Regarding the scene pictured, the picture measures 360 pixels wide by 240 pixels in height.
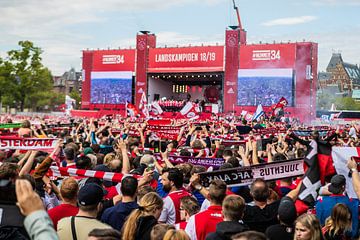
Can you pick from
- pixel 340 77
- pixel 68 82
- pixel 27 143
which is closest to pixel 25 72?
pixel 27 143

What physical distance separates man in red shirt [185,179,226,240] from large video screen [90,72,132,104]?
51.7 meters

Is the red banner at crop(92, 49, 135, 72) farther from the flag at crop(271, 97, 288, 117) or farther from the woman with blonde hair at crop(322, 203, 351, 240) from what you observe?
the woman with blonde hair at crop(322, 203, 351, 240)

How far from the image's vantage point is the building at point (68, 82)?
14238cm

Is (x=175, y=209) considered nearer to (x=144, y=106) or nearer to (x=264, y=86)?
(x=144, y=106)

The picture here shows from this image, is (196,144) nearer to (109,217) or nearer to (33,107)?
(109,217)

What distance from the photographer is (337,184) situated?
5.74 metres

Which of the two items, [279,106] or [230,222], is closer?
[230,222]

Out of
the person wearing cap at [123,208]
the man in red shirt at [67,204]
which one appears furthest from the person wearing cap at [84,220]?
the person wearing cap at [123,208]

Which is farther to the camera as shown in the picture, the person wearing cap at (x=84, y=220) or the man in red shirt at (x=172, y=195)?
the man in red shirt at (x=172, y=195)

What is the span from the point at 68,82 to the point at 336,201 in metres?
141

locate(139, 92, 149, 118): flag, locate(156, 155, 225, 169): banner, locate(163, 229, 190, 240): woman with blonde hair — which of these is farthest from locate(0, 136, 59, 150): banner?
locate(139, 92, 149, 118): flag

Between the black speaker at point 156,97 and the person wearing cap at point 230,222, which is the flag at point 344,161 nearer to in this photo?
the person wearing cap at point 230,222

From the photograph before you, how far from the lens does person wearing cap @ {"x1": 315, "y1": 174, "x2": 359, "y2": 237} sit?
575cm

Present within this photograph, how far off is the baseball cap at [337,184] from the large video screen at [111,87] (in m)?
51.2
